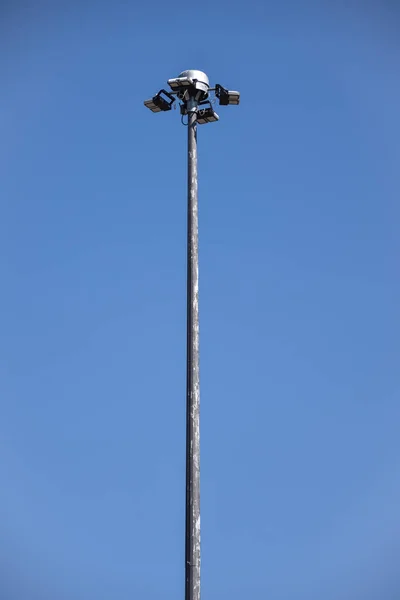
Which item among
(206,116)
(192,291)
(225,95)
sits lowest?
(192,291)

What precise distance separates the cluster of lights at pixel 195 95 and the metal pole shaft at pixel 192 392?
16 centimetres

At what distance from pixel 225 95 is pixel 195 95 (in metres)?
0.48

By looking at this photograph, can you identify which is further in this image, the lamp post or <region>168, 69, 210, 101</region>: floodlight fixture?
<region>168, 69, 210, 101</region>: floodlight fixture

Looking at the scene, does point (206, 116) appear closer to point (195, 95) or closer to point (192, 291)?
point (195, 95)

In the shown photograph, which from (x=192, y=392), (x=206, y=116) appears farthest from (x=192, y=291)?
(x=206, y=116)

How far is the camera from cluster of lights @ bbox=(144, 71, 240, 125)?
427 inches

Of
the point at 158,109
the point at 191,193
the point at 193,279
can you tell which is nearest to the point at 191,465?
the point at 193,279

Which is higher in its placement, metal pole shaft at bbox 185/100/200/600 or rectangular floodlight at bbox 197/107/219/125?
rectangular floodlight at bbox 197/107/219/125

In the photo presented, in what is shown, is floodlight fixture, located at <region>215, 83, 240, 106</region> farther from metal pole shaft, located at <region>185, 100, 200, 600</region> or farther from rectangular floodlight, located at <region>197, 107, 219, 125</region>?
metal pole shaft, located at <region>185, 100, 200, 600</region>

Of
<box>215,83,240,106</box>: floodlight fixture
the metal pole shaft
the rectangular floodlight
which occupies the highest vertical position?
<box>215,83,240,106</box>: floodlight fixture

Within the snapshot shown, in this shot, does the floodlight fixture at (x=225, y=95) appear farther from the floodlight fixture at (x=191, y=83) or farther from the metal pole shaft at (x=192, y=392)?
the metal pole shaft at (x=192, y=392)

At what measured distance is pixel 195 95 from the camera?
11.0 meters

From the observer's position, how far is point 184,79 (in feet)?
35.4

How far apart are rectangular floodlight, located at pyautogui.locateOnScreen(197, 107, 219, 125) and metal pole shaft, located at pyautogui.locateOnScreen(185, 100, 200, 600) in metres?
0.15
